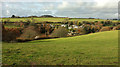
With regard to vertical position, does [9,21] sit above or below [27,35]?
above

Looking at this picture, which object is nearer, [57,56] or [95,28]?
[57,56]

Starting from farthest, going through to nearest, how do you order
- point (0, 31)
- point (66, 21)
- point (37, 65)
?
point (66, 21), point (0, 31), point (37, 65)

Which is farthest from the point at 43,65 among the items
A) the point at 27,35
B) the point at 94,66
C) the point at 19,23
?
the point at 19,23

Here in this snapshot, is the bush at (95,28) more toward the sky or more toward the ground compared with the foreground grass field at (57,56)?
more toward the ground

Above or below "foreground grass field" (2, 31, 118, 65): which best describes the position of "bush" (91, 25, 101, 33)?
below

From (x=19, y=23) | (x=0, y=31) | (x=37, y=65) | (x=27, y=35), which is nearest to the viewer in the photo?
(x=37, y=65)

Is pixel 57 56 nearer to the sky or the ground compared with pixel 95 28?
nearer to the sky

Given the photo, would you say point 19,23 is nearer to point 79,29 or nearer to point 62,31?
point 62,31

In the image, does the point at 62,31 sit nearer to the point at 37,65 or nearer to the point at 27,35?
the point at 27,35

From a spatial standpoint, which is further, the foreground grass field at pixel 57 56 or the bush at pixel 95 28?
the bush at pixel 95 28

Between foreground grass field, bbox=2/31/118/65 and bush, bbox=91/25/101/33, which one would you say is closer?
foreground grass field, bbox=2/31/118/65

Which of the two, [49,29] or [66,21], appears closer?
[49,29]

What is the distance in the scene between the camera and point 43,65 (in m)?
9.65

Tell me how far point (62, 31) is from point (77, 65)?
262 feet
